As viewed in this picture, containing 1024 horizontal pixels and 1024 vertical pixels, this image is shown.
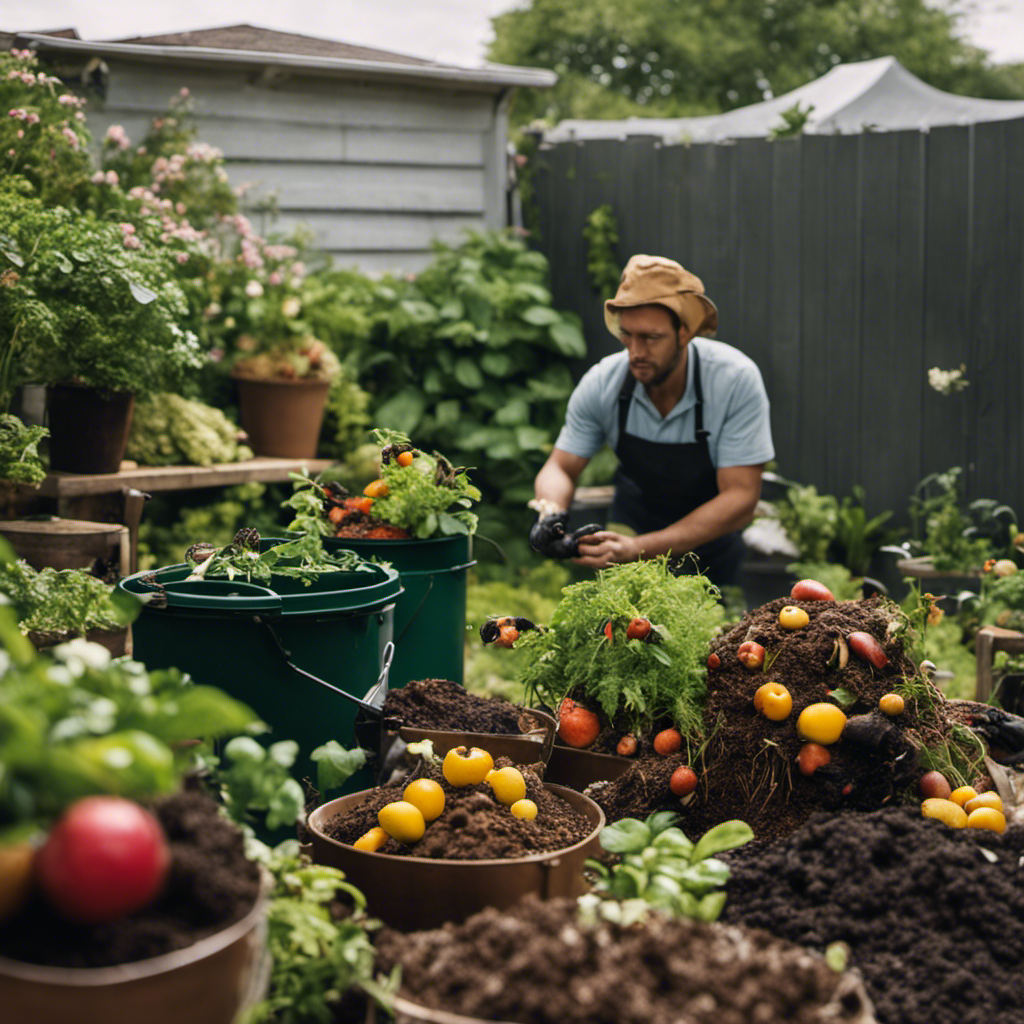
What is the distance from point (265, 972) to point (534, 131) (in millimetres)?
7300

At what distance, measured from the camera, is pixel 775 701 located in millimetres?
2146

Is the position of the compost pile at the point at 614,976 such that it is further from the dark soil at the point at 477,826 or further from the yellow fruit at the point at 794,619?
the yellow fruit at the point at 794,619

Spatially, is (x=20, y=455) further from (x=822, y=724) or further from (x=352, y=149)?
(x=352, y=149)

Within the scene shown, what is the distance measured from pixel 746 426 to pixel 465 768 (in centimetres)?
257

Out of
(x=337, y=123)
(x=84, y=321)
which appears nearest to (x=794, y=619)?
(x=84, y=321)

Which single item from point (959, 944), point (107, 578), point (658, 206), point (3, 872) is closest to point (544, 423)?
point (658, 206)

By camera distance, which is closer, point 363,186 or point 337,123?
point 337,123

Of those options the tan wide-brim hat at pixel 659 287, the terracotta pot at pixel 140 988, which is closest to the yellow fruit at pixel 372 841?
the terracotta pot at pixel 140 988

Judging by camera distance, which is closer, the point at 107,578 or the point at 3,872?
the point at 3,872

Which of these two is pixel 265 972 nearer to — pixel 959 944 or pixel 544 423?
pixel 959 944

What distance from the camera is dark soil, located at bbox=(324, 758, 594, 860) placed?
1.76m

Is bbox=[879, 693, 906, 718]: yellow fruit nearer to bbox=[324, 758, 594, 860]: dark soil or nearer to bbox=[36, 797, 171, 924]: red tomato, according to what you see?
A: bbox=[324, 758, 594, 860]: dark soil

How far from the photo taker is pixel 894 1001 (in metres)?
1.48

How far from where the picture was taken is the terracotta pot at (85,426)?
4223 mm
